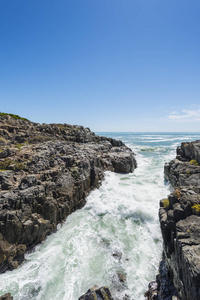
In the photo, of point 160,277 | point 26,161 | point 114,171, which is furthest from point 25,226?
point 114,171

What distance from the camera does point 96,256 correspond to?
34.9 feet

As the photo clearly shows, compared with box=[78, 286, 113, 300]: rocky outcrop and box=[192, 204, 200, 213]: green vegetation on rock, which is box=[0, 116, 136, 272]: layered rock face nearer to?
box=[78, 286, 113, 300]: rocky outcrop

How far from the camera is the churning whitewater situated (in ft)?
28.0

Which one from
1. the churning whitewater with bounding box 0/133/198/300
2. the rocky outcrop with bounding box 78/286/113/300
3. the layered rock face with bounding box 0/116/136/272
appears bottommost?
the churning whitewater with bounding box 0/133/198/300

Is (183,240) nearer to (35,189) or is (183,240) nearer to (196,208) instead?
(196,208)

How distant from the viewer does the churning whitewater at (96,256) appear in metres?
8.54

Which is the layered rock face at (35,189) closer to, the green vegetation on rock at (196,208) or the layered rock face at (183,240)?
the layered rock face at (183,240)

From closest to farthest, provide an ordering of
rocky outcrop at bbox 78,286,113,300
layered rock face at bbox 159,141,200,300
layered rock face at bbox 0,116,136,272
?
1. layered rock face at bbox 159,141,200,300
2. rocky outcrop at bbox 78,286,113,300
3. layered rock face at bbox 0,116,136,272

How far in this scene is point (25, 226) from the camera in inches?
434

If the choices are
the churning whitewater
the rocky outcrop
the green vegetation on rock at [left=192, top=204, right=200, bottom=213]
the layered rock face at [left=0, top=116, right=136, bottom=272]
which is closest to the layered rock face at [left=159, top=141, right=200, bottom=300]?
the green vegetation on rock at [left=192, top=204, right=200, bottom=213]

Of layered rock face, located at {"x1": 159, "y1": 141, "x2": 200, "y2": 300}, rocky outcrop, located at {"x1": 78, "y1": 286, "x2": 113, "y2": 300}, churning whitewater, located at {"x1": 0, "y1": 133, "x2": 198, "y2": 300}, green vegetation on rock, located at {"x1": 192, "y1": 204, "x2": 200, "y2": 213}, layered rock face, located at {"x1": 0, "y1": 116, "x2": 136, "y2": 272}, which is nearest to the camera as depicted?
layered rock face, located at {"x1": 159, "y1": 141, "x2": 200, "y2": 300}

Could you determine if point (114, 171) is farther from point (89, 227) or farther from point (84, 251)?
point (84, 251)

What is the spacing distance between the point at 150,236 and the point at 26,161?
13898 millimetres

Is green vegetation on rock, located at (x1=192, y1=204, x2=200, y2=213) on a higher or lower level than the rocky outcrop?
higher
